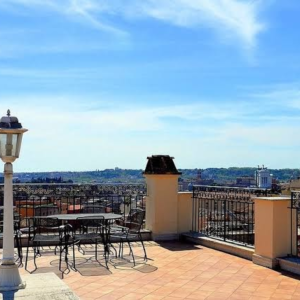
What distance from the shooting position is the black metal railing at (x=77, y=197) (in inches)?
373

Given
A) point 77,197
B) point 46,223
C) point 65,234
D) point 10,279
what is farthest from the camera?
point 77,197

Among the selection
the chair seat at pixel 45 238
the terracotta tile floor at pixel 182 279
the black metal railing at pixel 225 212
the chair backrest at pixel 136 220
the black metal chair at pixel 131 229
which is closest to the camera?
the terracotta tile floor at pixel 182 279

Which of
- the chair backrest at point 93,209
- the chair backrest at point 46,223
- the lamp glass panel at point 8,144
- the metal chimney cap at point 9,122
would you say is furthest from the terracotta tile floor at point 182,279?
the metal chimney cap at point 9,122

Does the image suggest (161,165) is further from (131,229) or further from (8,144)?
(8,144)

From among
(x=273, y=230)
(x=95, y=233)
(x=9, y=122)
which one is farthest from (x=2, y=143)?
(x=273, y=230)

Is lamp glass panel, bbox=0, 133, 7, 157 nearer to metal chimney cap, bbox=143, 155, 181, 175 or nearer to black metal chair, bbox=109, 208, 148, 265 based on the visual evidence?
black metal chair, bbox=109, 208, 148, 265

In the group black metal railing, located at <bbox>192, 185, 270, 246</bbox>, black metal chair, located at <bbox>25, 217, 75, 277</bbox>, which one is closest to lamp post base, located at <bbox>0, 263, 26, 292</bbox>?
black metal chair, located at <bbox>25, 217, 75, 277</bbox>

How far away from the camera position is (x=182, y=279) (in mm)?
6590

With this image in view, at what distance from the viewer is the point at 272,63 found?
42.8ft

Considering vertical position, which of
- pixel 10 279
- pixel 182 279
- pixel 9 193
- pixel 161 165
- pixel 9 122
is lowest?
pixel 182 279

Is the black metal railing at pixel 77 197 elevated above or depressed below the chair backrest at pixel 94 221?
above

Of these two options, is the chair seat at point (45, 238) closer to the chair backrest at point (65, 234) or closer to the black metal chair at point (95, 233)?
the chair backrest at point (65, 234)

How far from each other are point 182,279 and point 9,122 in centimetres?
312

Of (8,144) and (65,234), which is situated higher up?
(8,144)
